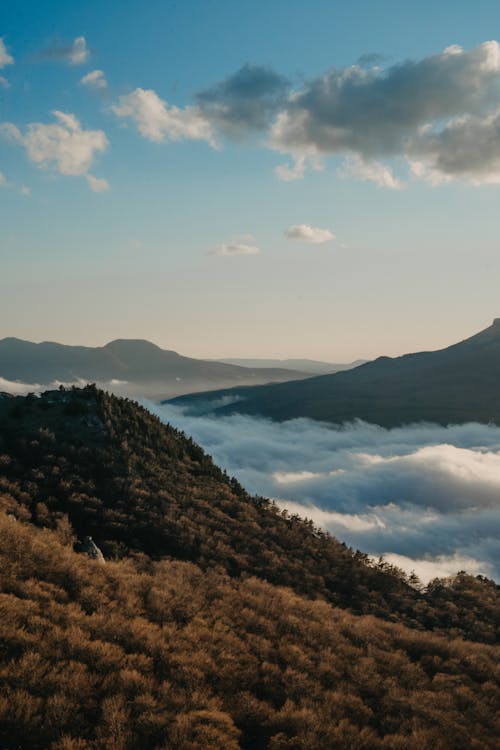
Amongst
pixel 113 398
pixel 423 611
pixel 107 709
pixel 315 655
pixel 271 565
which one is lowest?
pixel 423 611

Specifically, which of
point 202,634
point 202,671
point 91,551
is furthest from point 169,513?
point 202,671

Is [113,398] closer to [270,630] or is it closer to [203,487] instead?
[203,487]

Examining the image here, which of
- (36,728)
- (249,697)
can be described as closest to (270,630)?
(249,697)

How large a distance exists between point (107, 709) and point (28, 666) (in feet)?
6.44

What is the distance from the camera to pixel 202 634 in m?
13.1

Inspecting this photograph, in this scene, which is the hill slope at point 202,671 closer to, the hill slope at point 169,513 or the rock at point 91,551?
the rock at point 91,551

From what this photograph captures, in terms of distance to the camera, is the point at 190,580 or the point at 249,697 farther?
the point at 190,580

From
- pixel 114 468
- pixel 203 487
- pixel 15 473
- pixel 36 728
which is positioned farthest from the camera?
pixel 203 487

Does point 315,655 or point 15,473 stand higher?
point 15,473

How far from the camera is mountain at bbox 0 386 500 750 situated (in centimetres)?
925

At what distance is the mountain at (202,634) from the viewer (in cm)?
925

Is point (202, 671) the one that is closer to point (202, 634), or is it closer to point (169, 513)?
point (202, 634)

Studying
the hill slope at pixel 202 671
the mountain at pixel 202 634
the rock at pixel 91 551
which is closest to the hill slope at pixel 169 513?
the mountain at pixel 202 634

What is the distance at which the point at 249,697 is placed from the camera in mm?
10898
